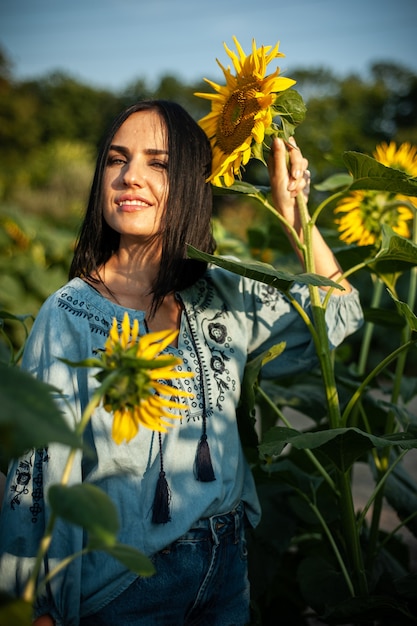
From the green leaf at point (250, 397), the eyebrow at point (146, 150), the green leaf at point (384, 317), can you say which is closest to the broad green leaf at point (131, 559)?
the green leaf at point (250, 397)

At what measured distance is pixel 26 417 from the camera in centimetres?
55

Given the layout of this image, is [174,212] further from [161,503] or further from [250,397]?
[161,503]

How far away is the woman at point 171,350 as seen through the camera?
106 cm

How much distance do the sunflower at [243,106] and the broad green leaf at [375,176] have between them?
6.2 inches

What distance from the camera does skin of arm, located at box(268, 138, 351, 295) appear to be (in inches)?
48.1

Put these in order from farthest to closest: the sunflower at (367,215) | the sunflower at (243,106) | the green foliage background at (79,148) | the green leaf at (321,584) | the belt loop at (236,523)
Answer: the green foliage background at (79,148), the sunflower at (367,215), the green leaf at (321,584), the belt loop at (236,523), the sunflower at (243,106)

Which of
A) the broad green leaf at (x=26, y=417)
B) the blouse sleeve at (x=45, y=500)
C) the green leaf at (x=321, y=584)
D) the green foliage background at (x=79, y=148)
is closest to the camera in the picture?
the broad green leaf at (x=26, y=417)

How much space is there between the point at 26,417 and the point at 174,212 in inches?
31.6

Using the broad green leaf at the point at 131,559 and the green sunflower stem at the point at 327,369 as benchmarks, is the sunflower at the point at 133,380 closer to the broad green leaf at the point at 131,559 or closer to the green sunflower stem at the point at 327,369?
the broad green leaf at the point at 131,559

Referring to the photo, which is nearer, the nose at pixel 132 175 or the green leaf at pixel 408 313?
the green leaf at pixel 408 313

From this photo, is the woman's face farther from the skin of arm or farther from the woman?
the skin of arm

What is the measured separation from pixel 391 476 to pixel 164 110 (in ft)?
3.28

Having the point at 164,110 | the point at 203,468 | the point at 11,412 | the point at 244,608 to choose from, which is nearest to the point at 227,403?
the point at 203,468

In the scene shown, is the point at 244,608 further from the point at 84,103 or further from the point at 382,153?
the point at 84,103
